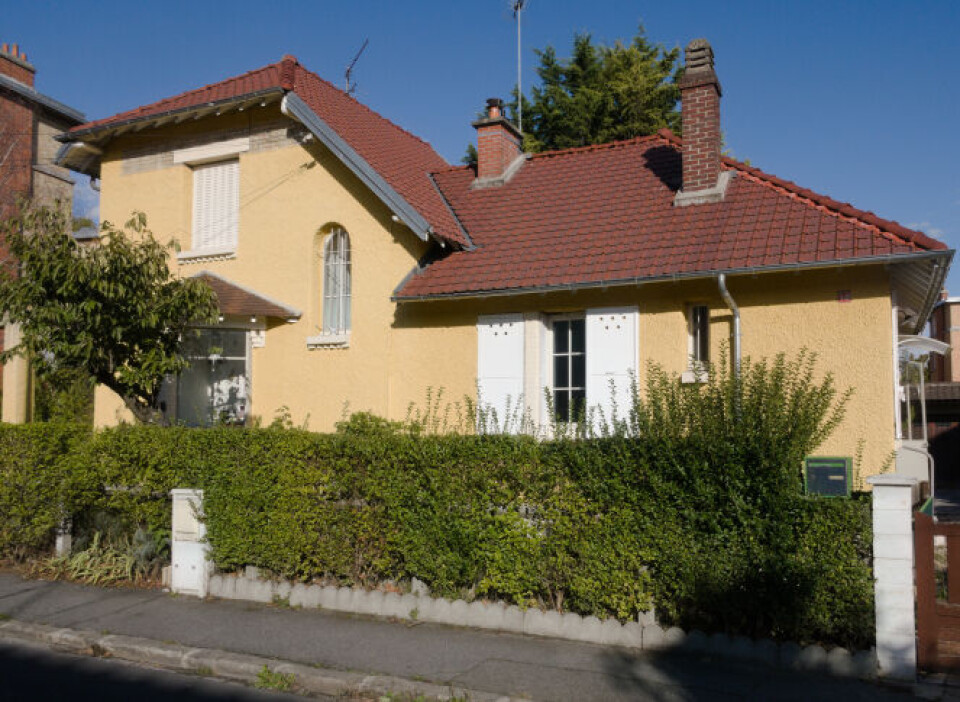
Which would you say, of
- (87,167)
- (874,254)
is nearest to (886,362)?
(874,254)

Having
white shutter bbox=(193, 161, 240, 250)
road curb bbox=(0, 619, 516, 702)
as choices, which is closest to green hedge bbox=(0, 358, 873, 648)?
road curb bbox=(0, 619, 516, 702)

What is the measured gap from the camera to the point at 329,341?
12.4 meters

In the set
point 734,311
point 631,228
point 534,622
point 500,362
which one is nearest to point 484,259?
point 500,362

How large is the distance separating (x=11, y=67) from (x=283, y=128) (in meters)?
18.4

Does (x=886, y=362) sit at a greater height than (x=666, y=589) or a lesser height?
greater

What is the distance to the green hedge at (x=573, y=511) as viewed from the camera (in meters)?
5.94

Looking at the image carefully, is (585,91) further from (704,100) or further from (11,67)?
(11,67)

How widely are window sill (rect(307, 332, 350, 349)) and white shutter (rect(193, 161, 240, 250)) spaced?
7.61ft

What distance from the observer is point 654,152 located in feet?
43.5

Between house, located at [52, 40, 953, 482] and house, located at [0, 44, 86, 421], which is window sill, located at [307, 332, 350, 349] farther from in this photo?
house, located at [0, 44, 86, 421]

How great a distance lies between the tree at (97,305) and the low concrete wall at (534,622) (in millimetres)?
3154

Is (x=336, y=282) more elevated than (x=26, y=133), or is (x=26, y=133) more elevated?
(x=26, y=133)

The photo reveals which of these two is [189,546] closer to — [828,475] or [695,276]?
[828,475]

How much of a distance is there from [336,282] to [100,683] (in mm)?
7645
